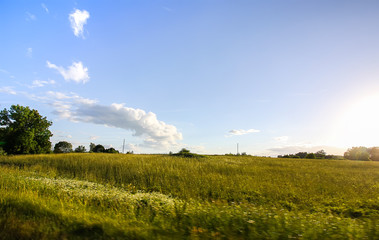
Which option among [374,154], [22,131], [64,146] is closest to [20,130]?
[22,131]

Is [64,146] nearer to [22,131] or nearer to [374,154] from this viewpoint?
→ [22,131]

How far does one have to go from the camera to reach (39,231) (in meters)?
4.49

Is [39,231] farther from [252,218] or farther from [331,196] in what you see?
[331,196]

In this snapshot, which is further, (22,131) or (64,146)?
(64,146)

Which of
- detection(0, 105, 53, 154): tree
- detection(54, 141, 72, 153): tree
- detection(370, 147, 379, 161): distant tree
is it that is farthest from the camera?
detection(54, 141, 72, 153): tree

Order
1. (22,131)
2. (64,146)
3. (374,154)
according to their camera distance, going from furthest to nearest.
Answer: (64,146)
(374,154)
(22,131)

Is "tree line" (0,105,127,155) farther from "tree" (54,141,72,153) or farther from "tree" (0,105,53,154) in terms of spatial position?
"tree" (54,141,72,153)

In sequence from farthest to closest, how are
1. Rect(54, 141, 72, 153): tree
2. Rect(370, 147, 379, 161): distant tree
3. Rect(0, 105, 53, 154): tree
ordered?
1. Rect(54, 141, 72, 153): tree
2. Rect(370, 147, 379, 161): distant tree
3. Rect(0, 105, 53, 154): tree

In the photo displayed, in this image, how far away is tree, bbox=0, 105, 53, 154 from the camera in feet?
139

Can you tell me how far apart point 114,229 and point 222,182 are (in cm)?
1084

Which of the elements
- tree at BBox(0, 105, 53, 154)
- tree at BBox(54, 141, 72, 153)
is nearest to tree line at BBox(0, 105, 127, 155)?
tree at BBox(0, 105, 53, 154)

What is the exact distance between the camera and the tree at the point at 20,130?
139ft

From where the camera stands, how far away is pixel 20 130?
141 ft

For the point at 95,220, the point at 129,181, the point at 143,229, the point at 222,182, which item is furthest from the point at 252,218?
the point at 129,181
